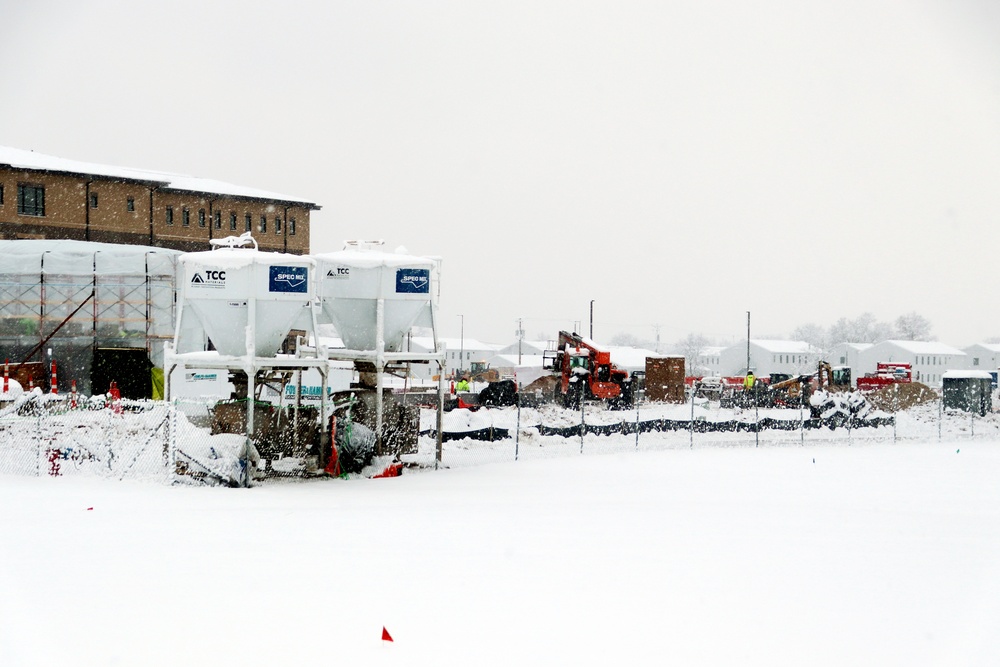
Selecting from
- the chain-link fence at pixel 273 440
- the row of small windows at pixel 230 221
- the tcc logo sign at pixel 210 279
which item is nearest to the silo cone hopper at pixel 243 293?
the tcc logo sign at pixel 210 279

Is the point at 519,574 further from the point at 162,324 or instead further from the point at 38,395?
the point at 162,324

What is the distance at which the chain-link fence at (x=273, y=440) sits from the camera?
18.0 meters

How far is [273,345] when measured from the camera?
19.9 metres

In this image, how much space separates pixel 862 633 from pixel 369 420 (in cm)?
1424

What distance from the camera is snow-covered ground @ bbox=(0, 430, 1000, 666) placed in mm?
7984

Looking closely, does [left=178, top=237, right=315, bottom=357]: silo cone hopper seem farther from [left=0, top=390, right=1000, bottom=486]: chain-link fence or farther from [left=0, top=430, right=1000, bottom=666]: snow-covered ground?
[left=0, top=430, right=1000, bottom=666]: snow-covered ground

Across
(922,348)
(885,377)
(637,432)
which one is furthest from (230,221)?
(922,348)

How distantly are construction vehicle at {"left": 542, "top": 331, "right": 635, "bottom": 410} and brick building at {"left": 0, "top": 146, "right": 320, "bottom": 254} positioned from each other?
24555 millimetres

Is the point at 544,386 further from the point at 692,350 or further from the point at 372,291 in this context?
the point at 692,350

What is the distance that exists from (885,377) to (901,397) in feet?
81.7

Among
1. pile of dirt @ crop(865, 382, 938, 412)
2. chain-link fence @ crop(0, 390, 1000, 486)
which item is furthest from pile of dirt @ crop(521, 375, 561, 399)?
pile of dirt @ crop(865, 382, 938, 412)

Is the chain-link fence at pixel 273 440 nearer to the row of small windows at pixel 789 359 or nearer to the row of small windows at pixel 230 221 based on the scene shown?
the row of small windows at pixel 230 221

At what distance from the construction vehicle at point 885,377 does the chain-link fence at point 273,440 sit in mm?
35438

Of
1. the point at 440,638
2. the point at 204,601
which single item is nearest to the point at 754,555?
the point at 440,638
